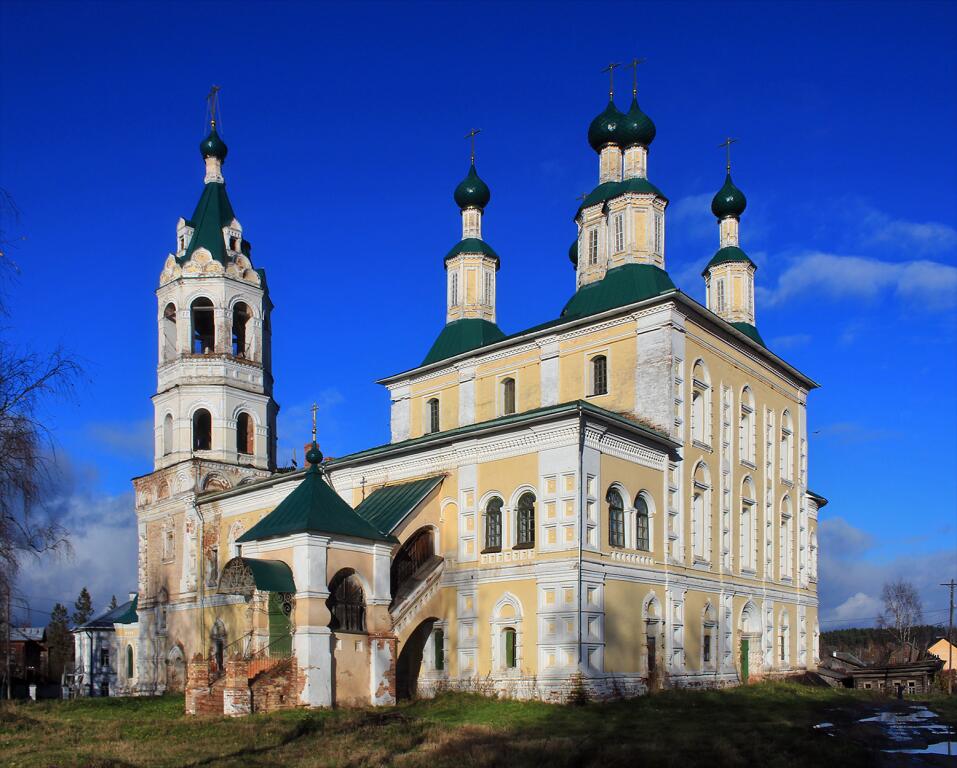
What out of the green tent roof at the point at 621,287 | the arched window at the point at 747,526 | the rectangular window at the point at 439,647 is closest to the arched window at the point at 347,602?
the rectangular window at the point at 439,647

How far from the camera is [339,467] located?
29.5 m

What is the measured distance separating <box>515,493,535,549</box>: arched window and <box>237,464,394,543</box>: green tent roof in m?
2.95

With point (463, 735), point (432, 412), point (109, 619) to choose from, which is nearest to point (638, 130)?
point (432, 412)

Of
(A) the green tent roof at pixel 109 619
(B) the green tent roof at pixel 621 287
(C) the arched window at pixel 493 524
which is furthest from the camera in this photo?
(A) the green tent roof at pixel 109 619

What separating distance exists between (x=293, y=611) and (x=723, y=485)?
39.6 feet

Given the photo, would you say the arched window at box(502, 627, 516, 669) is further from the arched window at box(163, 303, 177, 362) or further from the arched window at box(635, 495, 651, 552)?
the arched window at box(163, 303, 177, 362)

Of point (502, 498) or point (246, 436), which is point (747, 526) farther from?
point (246, 436)

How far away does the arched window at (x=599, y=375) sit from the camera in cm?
2666

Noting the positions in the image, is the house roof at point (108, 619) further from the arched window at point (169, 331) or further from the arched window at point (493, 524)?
the arched window at point (493, 524)

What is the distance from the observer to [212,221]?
35.8 m

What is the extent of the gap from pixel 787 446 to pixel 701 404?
6707mm

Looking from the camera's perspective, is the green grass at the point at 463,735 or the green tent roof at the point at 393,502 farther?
the green tent roof at the point at 393,502

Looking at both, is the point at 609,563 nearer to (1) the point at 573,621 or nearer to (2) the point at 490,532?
(1) the point at 573,621

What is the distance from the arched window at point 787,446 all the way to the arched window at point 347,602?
14888 mm
